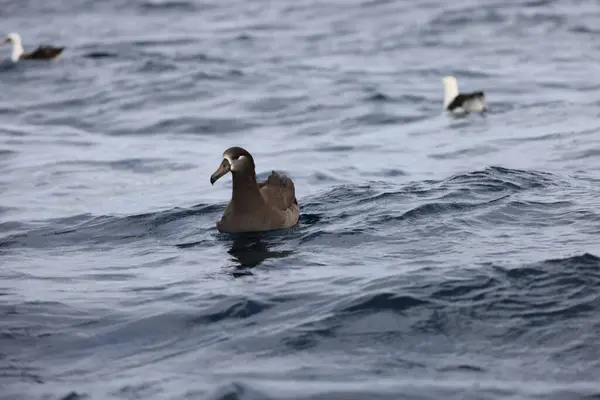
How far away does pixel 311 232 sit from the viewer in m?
12.1

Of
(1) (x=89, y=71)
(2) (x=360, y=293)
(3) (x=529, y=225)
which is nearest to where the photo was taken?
(2) (x=360, y=293)

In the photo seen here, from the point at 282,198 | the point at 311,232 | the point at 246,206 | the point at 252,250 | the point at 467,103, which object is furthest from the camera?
the point at 467,103

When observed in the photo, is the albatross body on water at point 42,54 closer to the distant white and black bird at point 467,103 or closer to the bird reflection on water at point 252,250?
the distant white and black bird at point 467,103

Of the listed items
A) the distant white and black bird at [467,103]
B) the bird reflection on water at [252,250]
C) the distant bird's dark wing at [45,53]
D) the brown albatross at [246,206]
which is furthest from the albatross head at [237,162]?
the distant bird's dark wing at [45,53]

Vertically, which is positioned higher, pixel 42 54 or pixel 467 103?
pixel 42 54

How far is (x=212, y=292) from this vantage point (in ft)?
A: 32.8

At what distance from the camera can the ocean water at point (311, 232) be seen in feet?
27.0

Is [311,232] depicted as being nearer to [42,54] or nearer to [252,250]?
[252,250]

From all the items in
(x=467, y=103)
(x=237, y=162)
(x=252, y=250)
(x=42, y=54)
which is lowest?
(x=467, y=103)

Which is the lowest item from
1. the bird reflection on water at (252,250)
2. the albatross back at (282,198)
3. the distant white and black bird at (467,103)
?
the distant white and black bird at (467,103)

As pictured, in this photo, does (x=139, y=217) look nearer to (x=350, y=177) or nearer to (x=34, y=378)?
(x=350, y=177)

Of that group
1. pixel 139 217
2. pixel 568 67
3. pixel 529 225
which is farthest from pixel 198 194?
pixel 568 67

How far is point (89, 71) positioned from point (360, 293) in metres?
18.5

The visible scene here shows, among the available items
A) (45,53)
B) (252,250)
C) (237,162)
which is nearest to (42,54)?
(45,53)
